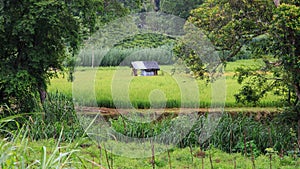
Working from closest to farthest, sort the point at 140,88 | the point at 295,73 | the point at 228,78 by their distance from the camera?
1. the point at 295,73
2. the point at 140,88
3. the point at 228,78

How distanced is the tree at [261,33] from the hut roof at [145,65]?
1161mm

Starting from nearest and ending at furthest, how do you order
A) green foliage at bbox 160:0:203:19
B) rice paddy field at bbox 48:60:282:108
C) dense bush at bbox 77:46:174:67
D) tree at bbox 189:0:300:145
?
tree at bbox 189:0:300:145
rice paddy field at bbox 48:60:282:108
dense bush at bbox 77:46:174:67
green foliage at bbox 160:0:203:19

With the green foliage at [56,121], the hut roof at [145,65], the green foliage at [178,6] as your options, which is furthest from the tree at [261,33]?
the green foliage at [178,6]

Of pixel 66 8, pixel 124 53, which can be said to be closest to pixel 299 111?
pixel 124 53

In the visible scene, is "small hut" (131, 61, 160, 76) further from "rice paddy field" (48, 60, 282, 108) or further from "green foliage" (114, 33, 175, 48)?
"green foliage" (114, 33, 175, 48)

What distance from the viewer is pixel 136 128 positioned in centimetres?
688

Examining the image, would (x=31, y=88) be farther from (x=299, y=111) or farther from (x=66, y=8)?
(x=299, y=111)

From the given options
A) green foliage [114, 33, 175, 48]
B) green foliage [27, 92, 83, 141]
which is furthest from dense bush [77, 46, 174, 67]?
green foliage [27, 92, 83, 141]

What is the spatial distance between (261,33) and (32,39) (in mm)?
3493

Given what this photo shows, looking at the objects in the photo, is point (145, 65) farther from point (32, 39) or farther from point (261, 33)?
point (261, 33)

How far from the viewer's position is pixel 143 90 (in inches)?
336

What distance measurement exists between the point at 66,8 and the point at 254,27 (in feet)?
9.44

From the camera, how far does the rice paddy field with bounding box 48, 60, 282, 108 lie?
24.3ft

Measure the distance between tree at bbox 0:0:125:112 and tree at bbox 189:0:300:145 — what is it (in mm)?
2016
